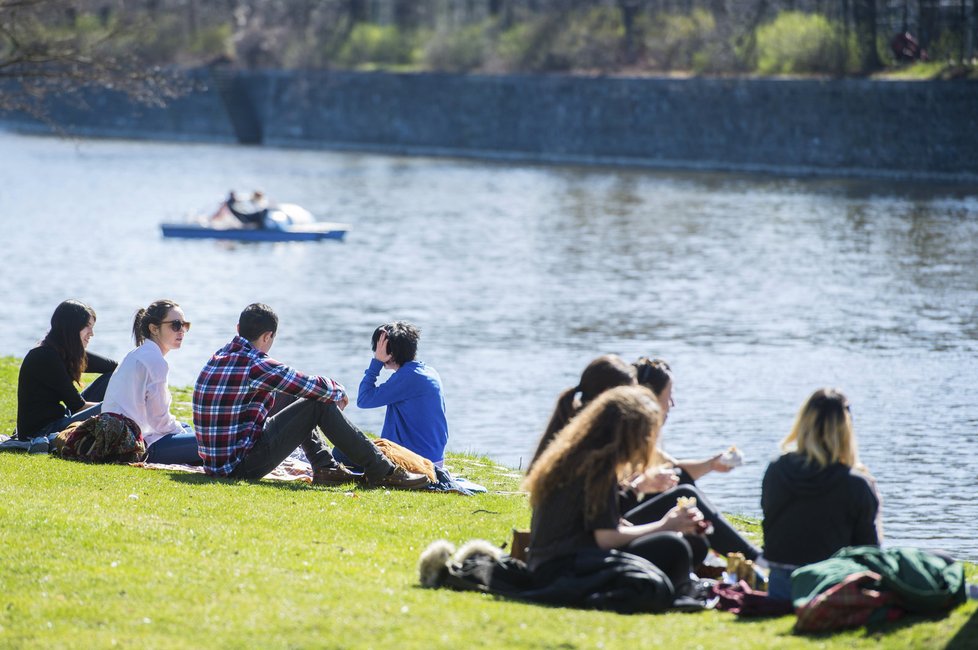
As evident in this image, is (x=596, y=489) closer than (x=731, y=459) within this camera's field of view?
Yes

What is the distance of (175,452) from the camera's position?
10.1m

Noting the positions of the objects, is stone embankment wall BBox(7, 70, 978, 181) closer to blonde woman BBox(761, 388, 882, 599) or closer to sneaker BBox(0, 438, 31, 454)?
sneaker BBox(0, 438, 31, 454)

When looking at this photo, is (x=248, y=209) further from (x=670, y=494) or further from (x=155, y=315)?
(x=670, y=494)

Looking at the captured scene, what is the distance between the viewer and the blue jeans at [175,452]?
33.1 feet

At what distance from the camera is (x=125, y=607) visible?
20.8 feet

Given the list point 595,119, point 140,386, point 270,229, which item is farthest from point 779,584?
point 595,119

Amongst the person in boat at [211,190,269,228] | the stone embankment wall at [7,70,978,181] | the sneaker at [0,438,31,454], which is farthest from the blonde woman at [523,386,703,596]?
the stone embankment wall at [7,70,978,181]

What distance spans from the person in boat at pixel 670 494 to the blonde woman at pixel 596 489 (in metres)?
0.60

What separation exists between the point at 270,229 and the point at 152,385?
25973 mm

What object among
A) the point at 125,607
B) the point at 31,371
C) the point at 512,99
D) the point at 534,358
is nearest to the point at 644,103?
the point at 512,99

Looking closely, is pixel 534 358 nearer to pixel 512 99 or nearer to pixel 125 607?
pixel 125 607

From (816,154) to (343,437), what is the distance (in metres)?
42.6

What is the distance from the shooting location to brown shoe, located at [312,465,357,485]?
9742 millimetres

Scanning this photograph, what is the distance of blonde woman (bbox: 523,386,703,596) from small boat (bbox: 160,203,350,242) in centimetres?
2945
